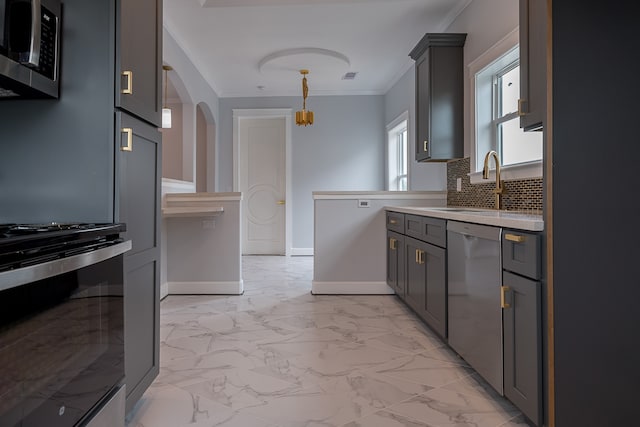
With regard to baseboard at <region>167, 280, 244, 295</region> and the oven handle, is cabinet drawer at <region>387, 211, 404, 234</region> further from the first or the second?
the oven handle

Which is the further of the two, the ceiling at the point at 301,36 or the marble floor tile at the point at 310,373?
the ceiling at the point at 301,36

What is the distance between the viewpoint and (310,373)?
7.21 ft

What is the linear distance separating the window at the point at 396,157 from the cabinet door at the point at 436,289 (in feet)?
11.5

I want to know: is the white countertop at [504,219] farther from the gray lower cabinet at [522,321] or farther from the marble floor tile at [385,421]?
the marble floor tile at [385,421]

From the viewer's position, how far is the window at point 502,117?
2895 millimetres

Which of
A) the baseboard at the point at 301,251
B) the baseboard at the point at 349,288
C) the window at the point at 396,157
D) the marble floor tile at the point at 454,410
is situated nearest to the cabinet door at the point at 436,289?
the marble floor tile at the point at 454,410

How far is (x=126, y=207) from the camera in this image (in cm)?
151

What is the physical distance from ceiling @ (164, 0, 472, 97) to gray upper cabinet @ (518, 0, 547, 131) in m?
1.84

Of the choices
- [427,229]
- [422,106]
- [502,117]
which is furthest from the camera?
[422,106]

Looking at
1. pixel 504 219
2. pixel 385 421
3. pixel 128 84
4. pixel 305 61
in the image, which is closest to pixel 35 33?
pixel 128 84

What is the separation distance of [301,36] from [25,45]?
3741mm

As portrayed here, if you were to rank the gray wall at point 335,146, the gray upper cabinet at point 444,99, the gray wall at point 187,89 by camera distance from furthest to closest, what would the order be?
the gray wall at point 335,146 < the gray wall at point 187,89 < the gray upper cabinet at point 444,99

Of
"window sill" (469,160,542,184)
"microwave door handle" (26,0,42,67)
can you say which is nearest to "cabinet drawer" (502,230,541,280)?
"window sill" (469,160,542,184)

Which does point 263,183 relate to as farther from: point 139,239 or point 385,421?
point 385,421
